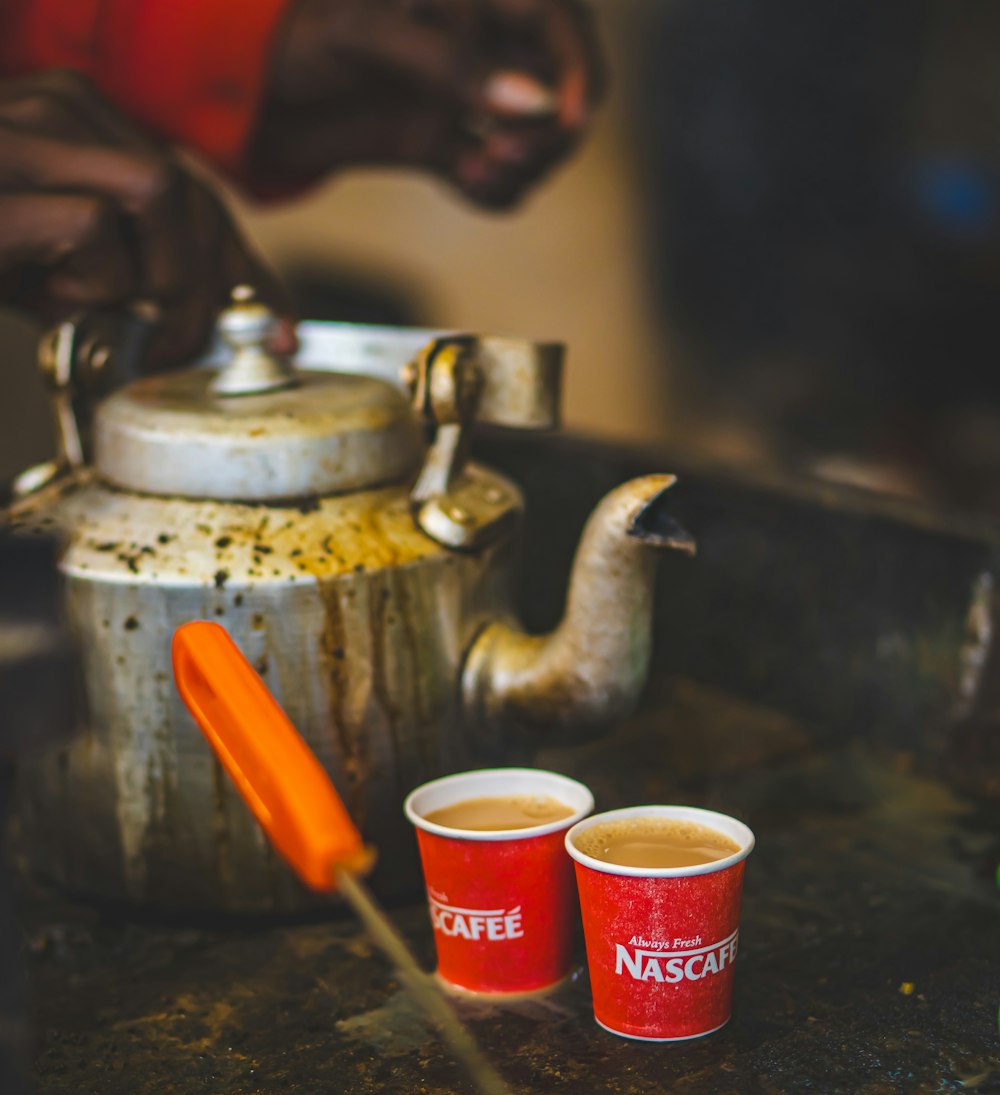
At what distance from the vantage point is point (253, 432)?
3.78 ft

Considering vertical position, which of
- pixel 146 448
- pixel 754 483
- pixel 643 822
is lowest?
pixel 643 822

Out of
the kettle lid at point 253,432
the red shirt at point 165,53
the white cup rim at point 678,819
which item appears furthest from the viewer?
the red shirt at point 165,53

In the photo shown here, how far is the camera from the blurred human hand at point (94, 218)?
52.6 inches

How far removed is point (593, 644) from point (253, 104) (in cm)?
108

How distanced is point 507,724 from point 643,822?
0.69ft

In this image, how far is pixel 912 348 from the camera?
4.12 meters

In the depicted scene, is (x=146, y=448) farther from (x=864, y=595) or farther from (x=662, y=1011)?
(x=864, y=595)

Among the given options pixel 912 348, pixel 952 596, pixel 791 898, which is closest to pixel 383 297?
pixel 912 348

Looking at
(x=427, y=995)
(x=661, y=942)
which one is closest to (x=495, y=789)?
(x=661, y=942)

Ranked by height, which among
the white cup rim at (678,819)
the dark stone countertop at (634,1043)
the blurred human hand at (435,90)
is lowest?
the dark stone countertop at (634,1043)

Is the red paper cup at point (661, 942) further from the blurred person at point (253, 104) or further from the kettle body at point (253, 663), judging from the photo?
the blurred person at point (253, 104)

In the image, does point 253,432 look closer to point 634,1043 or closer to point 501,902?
point 501,902

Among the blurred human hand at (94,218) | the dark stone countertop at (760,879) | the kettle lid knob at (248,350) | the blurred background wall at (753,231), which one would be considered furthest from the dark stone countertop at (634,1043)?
the blurred background wall at (753,231)

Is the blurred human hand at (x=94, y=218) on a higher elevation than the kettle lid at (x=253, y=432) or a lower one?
higher
